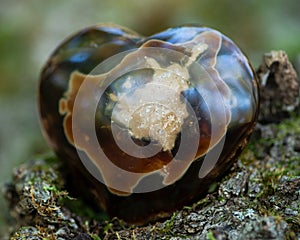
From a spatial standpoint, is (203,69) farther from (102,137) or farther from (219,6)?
(219,6)

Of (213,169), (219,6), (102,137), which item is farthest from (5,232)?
(219,6)

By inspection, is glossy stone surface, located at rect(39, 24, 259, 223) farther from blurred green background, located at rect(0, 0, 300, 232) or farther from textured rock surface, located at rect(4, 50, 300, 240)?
blurred green background, located at rect(0, 0, 300, 232)

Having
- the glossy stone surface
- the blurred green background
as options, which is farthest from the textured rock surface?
the blurred green background

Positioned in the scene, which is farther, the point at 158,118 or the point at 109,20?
the point at 109,20

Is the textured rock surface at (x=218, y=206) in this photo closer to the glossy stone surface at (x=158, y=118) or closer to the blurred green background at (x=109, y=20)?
the glossy stone surface at (x=158, y=118)

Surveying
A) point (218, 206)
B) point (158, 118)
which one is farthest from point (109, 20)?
point (218, 206)

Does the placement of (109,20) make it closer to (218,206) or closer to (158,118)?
(158,118)

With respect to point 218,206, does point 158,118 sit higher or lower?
higher

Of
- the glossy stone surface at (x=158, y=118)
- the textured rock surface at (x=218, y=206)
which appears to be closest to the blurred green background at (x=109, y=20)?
the textured rock surface at (x=218, y=206)
